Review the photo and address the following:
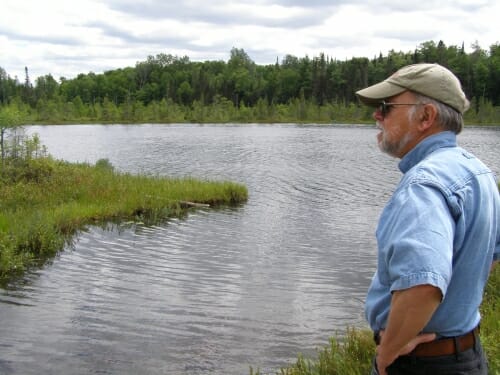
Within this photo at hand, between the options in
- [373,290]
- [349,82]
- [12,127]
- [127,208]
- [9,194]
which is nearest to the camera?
[373,290]

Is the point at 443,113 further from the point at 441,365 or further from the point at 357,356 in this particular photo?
the point at 357,356

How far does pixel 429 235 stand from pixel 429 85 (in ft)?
2.43

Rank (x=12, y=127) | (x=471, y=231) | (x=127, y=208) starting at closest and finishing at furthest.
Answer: (x=471, y=231), (x=127, y=208), (x=12, y=127)

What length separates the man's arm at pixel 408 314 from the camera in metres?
2.26

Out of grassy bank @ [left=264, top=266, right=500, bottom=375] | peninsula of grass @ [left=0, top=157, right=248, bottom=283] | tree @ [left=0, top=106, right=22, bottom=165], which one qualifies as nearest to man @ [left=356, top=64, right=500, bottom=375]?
grassy bank @ [left=264, top=266, right=500, bottom=375]

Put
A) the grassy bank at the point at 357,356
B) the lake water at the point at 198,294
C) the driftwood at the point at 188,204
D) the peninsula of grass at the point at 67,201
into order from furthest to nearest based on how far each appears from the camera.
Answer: the driftwood at the point at 188,204
the peninsula of grass at the point at 67,201
the lake water at the point at 198,294
the grassy bank at the point at 357,356

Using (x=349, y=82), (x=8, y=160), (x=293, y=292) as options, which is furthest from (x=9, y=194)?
(x=349, y=82)

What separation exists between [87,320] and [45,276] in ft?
9.21

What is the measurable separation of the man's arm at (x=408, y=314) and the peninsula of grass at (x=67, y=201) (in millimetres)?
10208

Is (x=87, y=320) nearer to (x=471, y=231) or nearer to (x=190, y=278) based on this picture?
(x=190, y=278)

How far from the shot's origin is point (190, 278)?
11664mm

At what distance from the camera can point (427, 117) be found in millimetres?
2584

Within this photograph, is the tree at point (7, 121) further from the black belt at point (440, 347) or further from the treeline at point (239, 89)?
the treeline at point (239, 89)

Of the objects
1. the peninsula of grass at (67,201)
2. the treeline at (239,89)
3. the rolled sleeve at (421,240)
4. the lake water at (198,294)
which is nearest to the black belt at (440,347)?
the rolled sleeve at (421,240)
